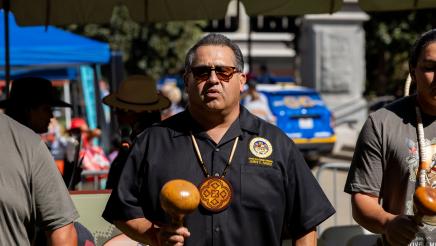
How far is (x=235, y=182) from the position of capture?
3.22 meters

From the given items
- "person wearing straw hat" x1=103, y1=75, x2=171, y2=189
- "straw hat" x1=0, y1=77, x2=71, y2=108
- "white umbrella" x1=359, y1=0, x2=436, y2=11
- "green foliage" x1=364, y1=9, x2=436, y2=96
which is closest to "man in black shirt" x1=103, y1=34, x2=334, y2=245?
"straw hat" x1=0, y1=77, x2=71, y2=108

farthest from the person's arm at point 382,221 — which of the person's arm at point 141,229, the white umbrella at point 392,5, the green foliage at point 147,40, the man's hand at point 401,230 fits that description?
the green foliage at point 147,40

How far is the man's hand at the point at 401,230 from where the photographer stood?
119 inches

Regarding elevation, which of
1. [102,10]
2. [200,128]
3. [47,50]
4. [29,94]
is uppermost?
[102,10]

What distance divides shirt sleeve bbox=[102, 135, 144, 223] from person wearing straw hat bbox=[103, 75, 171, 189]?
2.41 m

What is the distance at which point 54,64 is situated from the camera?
1179 centimetres

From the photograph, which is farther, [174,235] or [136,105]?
[136,105]

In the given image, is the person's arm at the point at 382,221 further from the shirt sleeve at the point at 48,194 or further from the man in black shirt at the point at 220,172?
the shirt sleeve at the point at 48,194

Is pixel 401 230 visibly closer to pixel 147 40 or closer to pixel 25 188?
pixel 25 188

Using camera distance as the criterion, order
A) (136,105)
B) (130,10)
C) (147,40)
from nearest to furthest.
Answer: (136,105), (130,10), (147,40)

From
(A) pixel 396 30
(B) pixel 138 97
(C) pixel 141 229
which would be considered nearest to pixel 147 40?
(A) pixel 396 30

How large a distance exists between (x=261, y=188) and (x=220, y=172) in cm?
17

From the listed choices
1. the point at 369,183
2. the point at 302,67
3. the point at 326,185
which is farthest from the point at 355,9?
the point at 369,183

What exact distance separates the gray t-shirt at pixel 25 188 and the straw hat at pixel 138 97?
3089 mm
